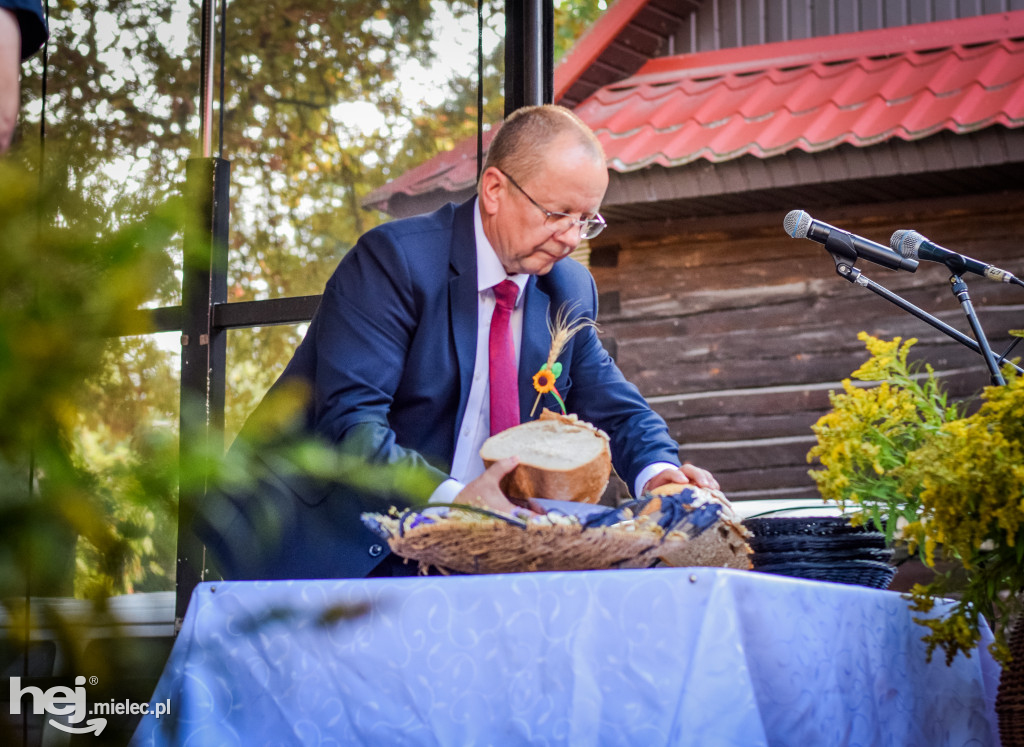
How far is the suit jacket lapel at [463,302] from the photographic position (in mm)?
1983

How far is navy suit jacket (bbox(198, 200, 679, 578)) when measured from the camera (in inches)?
68.6

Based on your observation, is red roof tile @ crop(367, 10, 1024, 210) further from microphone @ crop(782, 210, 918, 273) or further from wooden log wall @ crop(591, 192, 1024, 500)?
microphone @ crop(782, 210, 918, 273)

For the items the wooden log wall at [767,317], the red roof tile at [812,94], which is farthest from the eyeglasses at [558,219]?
the wooden log wall at [767,317]

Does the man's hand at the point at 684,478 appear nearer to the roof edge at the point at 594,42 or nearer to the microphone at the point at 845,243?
the microphone at the point at 845,243

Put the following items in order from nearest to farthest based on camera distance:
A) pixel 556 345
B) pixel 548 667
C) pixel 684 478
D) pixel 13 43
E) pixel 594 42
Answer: pixel 13 43 < pixel 548 667 < pixel 684 478 < pixel 556 345 < pixel 594 42

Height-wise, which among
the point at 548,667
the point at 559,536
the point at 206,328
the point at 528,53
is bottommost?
the point at 548,667

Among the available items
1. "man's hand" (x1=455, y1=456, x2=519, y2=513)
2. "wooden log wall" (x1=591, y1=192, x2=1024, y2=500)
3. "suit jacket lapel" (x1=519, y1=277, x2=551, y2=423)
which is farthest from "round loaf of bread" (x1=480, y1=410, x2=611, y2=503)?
"wooden log wall" (x1=591, y1=192, x2=1024, y2=500)

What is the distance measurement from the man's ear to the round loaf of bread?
0.65 m

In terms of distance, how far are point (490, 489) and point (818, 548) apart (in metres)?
0.45

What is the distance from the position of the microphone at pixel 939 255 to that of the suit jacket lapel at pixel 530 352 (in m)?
0.70

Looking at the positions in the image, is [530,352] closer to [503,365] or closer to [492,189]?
[503,365]

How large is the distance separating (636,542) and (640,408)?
36.4 inches

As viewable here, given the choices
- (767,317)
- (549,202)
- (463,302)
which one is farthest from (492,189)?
(767,317)

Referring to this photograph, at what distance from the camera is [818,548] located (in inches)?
57.9
